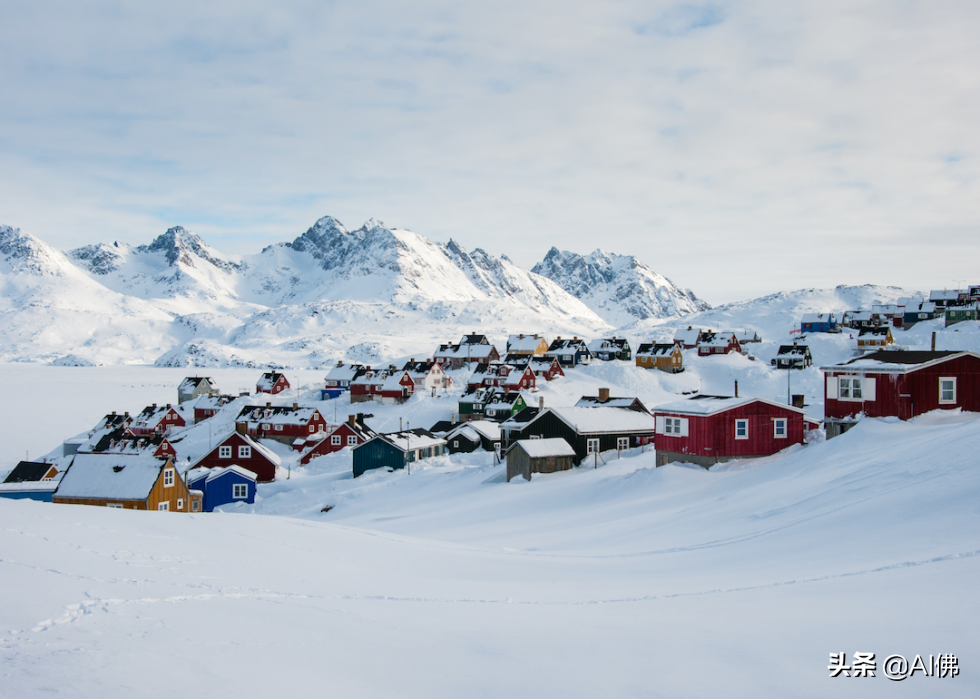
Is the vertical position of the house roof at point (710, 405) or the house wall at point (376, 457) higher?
the house roof at point (710, 405)

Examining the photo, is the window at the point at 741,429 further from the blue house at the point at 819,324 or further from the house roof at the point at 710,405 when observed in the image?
the blue house at the point at 819,324

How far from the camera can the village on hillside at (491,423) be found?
1151 inches

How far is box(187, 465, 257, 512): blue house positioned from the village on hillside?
0.26 ft

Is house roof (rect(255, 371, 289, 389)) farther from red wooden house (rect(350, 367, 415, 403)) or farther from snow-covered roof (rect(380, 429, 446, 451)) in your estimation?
snow-covered roof (rect(380, 429, 446, 451))

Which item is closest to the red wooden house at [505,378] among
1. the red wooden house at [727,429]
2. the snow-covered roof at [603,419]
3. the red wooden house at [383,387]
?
the red wooden house at [383,387]

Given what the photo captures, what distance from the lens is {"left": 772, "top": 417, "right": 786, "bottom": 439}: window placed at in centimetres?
3042

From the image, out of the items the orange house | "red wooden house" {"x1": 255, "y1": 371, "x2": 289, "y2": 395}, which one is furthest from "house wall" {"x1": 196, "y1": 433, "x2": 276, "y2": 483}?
"red wooden house" {"x1": 255, "y1": 371, "x2": 289, "y2": 395}

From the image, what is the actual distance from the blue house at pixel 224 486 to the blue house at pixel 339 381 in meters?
45.3

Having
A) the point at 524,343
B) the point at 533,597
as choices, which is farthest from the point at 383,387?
the point at 533,597

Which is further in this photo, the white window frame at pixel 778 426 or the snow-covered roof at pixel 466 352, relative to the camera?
the snow-covered roof at pixel 466 352

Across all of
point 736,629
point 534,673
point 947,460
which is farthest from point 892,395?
point 534,673

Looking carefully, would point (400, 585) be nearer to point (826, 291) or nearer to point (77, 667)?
point (77, 667)

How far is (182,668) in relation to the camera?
257 inches

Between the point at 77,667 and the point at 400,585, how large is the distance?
5911 millimetres
